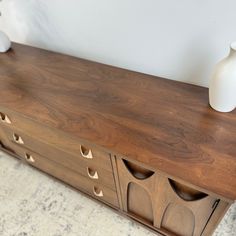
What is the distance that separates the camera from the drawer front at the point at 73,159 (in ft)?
3.08

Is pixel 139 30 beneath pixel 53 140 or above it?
above

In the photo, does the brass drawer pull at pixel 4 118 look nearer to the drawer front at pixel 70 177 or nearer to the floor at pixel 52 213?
the drawer front at pixel 70 177

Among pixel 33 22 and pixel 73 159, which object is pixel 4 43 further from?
pixel 73 159

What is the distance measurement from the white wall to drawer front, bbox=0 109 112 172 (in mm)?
476

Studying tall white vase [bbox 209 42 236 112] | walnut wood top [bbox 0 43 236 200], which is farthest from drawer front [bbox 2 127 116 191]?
tall white vase [bbox 209 42 236 112]

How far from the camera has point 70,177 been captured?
1.21m

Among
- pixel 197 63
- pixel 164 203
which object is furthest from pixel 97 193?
pixel 197 63

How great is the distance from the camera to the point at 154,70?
40.6 inches

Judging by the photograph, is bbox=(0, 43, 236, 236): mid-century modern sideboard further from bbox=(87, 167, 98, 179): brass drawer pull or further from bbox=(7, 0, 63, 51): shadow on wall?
bbox=(7, 0, 63, 51): shadow on wall

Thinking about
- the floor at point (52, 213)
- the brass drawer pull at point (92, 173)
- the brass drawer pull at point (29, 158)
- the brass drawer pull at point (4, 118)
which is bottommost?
the floor at point (52, 213)

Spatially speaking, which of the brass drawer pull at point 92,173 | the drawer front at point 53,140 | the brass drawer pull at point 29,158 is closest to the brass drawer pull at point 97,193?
the brass drawer pull at point 92,173

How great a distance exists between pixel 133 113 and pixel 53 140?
1.28 ft

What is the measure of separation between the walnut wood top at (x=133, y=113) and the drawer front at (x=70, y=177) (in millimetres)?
393

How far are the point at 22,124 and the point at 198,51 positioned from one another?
84 cm
